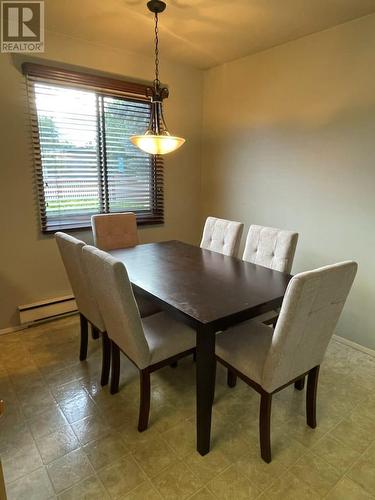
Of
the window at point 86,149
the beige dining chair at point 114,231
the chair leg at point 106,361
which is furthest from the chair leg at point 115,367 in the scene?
the window at point 86,149

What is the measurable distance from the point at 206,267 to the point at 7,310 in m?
1.85

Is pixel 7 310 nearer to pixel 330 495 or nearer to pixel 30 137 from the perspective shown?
pixel 30 137

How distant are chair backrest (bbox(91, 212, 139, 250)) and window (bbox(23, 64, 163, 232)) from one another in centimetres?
30

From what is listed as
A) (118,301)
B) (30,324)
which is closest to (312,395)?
(118,301)

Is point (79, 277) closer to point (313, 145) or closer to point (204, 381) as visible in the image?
point (204, 381)

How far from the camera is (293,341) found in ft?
4.55

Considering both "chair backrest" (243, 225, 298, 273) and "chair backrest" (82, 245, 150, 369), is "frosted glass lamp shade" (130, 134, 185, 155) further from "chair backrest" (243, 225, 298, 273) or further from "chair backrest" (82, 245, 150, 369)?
"chair backrest" (243, 225, 298, 273)

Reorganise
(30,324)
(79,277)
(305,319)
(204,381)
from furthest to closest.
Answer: (30,324) → (79,277) → (204,381) → (305,319)

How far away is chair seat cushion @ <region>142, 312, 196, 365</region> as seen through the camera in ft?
5.52

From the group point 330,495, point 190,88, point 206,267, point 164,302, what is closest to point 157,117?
point 206,267

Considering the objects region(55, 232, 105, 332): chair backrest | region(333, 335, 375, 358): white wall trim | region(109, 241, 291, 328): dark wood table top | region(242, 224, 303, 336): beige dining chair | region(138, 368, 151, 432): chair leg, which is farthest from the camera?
region(333, 335, 375, 358): white wall trim

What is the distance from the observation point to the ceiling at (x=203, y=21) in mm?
2117

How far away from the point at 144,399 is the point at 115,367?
34 centimetres

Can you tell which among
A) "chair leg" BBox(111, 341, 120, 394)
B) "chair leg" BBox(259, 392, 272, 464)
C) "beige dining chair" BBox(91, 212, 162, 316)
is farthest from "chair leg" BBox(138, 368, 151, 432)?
"beige dining chair" BBox(91, 212, 162, 316)
